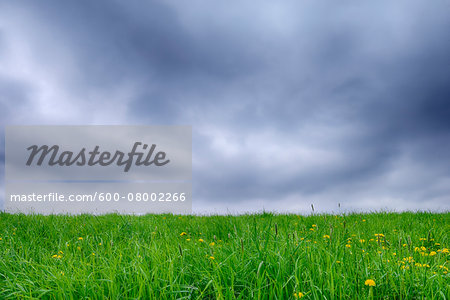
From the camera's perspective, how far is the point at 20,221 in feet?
28.5

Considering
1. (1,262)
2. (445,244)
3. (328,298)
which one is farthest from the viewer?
(445,244)

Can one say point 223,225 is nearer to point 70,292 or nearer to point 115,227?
point 115,227

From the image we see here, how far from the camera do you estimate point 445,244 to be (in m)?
6.22

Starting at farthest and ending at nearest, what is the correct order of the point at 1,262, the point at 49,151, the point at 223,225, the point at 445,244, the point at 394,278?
the point at 49,151
the point at 223,225
the point at 445,244
the point at 1,262
the point at 394,278

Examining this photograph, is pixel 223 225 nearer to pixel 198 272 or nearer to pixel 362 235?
pixel 362 235

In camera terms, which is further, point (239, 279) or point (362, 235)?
point (362, 235)

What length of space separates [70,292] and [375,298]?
106 inches

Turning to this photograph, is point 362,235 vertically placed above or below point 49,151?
below

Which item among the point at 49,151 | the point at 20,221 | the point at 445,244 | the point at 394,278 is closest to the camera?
the point at 394,278

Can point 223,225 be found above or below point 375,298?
above

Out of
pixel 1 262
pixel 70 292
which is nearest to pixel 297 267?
pixel 70 292

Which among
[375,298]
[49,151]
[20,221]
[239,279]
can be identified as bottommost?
[375,298]

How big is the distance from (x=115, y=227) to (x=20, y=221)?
10.7ft

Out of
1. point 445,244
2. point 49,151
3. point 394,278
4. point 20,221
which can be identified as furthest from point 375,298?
point 49,151
